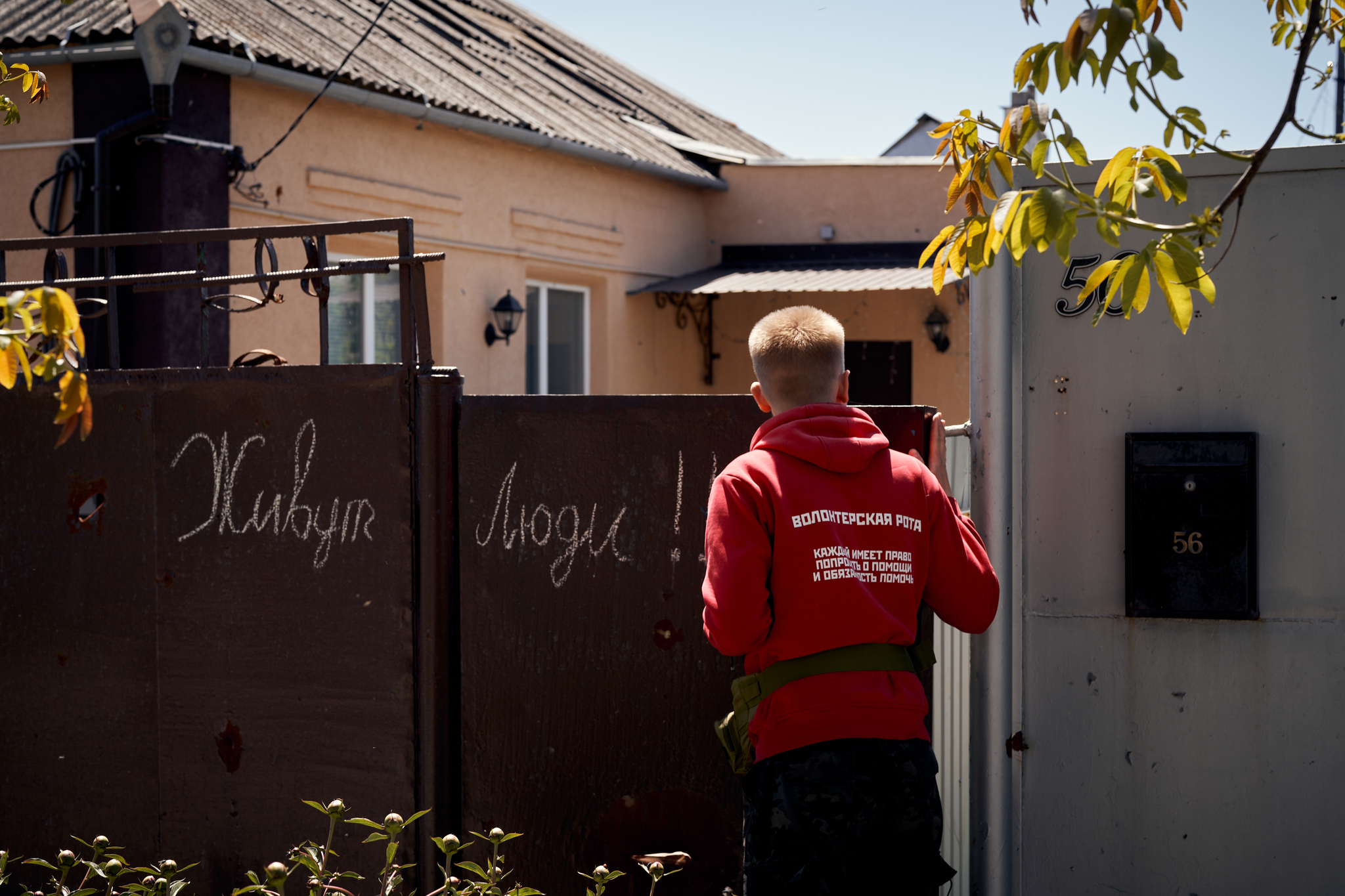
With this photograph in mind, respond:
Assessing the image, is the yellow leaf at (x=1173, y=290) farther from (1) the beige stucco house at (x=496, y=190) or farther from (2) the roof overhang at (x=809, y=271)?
(2) the roof overhang at (x=809, y=271)

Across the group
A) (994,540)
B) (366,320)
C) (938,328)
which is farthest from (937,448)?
(938,328)

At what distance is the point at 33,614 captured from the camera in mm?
3836

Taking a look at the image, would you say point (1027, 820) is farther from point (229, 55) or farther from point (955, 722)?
point (229, 55)

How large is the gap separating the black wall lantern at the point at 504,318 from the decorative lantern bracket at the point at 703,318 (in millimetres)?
2589

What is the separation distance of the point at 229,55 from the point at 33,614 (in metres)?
4.33

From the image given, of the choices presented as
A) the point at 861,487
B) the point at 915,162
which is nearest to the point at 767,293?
the point at 915,162

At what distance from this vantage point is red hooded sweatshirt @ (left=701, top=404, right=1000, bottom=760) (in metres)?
2.27

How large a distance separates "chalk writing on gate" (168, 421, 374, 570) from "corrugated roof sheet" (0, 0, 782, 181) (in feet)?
14.0

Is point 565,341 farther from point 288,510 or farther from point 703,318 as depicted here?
point 288,510

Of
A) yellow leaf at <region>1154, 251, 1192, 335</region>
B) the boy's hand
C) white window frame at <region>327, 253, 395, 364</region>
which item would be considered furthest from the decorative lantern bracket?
yellow leaf at <region>1154, 251, 1192, 335</region>

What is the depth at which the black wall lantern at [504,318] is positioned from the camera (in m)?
9.48

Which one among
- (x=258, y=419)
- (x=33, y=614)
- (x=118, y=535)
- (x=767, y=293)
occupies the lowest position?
(x=33, y=614)

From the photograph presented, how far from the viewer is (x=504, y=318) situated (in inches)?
375

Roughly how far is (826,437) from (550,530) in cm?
120
